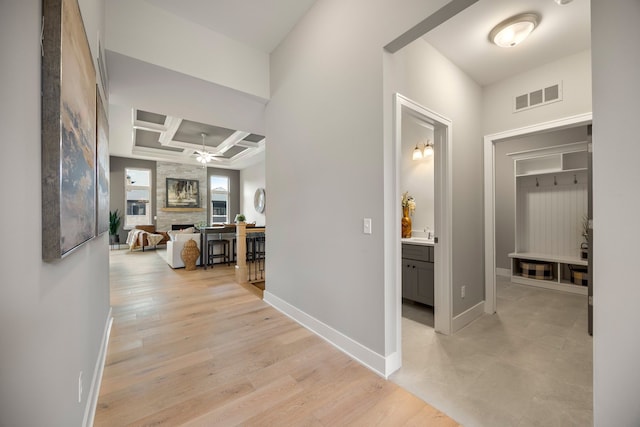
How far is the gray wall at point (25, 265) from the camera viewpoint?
0.64 metres

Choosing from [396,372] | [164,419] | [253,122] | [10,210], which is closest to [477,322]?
[396,372]

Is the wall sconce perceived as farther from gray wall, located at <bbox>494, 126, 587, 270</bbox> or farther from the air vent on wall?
gray wall, located at <bbox>494, 126, 587, 270</bbox>

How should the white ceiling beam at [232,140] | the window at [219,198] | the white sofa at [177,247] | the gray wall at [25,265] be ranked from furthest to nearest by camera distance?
1. the window at [219,198]
2. the white ceiling beam at [232,140]
3. the white sofa at [177,247]
4. the gray wall at [25,265]

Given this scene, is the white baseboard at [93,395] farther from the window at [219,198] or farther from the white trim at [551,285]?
the window at [219,198]

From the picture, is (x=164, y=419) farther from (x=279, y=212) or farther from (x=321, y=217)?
(x=279, y=212)

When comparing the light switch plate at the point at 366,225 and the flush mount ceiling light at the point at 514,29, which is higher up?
the flush mount ceiling light at the point at 514,29

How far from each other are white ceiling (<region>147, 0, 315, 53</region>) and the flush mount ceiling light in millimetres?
1783

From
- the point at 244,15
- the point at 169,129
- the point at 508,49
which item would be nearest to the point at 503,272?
the point at 508,49

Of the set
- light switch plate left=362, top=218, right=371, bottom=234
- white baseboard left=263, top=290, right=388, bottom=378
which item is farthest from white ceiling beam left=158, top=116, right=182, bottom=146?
light switch plate left=362, top=218, right=371, bottom=234

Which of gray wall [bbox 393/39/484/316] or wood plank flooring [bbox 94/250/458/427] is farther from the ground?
gray wall [bbox 393/39/484/316]

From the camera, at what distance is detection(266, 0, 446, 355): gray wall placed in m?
1.98

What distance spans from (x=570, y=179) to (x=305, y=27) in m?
4.88

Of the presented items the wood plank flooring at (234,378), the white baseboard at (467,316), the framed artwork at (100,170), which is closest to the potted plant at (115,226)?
the wood plank flooring at (234,378)

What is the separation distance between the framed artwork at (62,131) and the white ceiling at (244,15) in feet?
5.82
